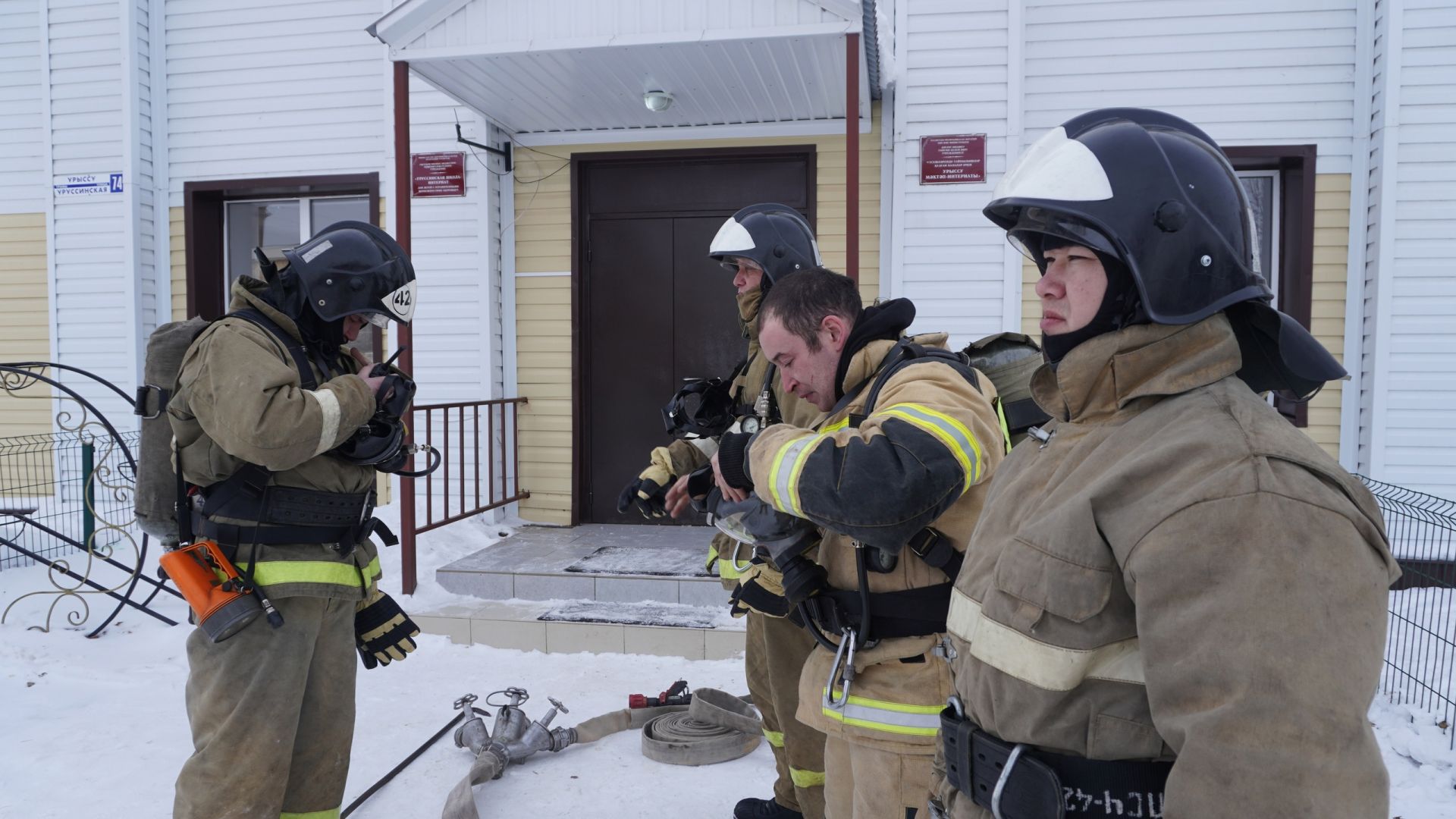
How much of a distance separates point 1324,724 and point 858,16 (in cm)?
477

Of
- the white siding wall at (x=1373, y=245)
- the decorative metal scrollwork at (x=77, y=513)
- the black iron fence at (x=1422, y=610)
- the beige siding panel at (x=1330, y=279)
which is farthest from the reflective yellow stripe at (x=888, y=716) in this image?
the white siding wall at (x=1373, y=245)

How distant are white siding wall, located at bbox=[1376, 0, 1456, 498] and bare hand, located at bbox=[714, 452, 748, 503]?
20.0 feet

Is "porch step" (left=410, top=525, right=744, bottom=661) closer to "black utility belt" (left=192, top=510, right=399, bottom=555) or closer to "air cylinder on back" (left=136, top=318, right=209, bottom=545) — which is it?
"black utility belt" (left=192, top=510, right=399, bottom=555)

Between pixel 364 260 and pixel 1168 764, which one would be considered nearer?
pixel 1168 764

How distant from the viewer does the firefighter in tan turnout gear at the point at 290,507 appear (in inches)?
99.4

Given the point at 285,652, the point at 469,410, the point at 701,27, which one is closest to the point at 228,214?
the point at 469,410

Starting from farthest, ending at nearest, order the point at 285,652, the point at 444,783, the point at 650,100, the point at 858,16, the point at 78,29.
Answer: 1. the point at 78,29
2. the point at 650,100
3. the point at 858,16
4. the point at 444,783
5. the point at 285,652

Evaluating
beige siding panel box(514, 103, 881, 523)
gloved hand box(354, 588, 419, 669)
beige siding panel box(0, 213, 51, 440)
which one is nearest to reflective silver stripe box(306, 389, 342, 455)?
gloved hand box(354, 588, 419, 669)

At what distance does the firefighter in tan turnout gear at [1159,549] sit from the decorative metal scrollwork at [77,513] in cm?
558

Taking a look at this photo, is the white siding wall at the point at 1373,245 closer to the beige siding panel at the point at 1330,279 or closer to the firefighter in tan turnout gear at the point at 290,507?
the beige siding panel at the point at 1330,279

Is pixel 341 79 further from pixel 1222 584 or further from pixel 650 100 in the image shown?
pixel 1222 584

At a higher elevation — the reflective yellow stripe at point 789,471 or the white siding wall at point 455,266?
the white siding wall at point 455,266

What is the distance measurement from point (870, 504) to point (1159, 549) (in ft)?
2.78

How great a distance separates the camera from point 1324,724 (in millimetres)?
935
